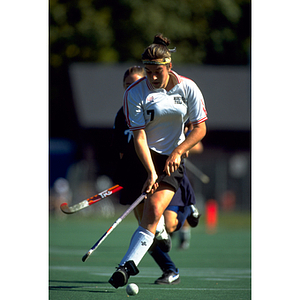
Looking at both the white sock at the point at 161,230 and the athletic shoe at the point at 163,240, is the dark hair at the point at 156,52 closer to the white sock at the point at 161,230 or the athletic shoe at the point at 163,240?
the white sock at the point at 161,230

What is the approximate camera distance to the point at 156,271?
6.63 meters

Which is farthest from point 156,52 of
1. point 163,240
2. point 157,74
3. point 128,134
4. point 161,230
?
point 163,240

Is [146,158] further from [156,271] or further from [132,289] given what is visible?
[156,271]

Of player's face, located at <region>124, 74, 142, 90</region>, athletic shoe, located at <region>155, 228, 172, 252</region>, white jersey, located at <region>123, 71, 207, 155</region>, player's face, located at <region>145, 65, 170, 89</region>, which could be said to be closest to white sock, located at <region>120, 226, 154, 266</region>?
athletic shoe, located at <region>155, 228, 172, 252</region>

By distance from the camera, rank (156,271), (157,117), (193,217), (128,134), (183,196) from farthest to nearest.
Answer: (156,271), (193,217), (128,134), (183,196), (157,117)

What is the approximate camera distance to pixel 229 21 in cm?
3086

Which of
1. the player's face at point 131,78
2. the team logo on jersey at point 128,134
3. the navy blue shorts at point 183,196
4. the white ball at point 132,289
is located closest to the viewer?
the white ball at point 132,289

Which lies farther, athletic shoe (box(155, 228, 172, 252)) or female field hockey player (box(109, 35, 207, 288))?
athletic shoe (box(155, 228, 172, 252))

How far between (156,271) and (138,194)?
5.72ft

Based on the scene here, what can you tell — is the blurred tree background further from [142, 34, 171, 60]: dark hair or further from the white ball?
the white ball

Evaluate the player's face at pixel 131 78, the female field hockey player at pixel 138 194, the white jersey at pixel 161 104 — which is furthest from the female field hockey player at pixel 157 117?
the player's face at pixel 131 78

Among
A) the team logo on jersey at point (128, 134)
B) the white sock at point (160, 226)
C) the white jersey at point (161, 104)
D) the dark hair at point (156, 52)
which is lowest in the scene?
the white sock at point (160, 226)

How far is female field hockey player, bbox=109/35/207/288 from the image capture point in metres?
4.58

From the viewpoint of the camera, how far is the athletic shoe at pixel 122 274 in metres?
4.31
